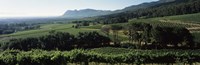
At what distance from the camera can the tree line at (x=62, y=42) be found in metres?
113

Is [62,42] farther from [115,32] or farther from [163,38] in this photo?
[163,38]

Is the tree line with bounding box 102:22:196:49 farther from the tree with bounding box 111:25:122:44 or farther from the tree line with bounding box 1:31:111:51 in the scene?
the tree line with bounding box 1:31:111:51

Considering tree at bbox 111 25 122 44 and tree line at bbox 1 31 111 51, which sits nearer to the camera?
tree line at bbox 1 31 111 51

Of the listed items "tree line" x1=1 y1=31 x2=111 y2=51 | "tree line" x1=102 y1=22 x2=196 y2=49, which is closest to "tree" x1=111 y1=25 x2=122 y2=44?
"tree line" x1=1 y1=31 x2=111 y2=51

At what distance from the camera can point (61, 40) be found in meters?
116

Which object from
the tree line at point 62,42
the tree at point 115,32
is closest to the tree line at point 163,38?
the tree at point 115,32

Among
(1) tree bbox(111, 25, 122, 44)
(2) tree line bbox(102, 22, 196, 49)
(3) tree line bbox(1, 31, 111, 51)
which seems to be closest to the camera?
(2) tree line bbox(102, 22, 196, 49)

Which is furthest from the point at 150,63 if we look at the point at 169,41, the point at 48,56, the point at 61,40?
the point at 61,40

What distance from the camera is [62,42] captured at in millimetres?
116062

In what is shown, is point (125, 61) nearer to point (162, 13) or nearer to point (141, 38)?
point (141, 38)

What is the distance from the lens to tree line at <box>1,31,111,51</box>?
372 ft

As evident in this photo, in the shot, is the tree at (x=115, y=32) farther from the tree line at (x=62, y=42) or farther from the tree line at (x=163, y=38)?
the tree line at (x=163, y=38)

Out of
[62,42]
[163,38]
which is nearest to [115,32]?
[62,42]

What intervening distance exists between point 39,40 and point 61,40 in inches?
338
